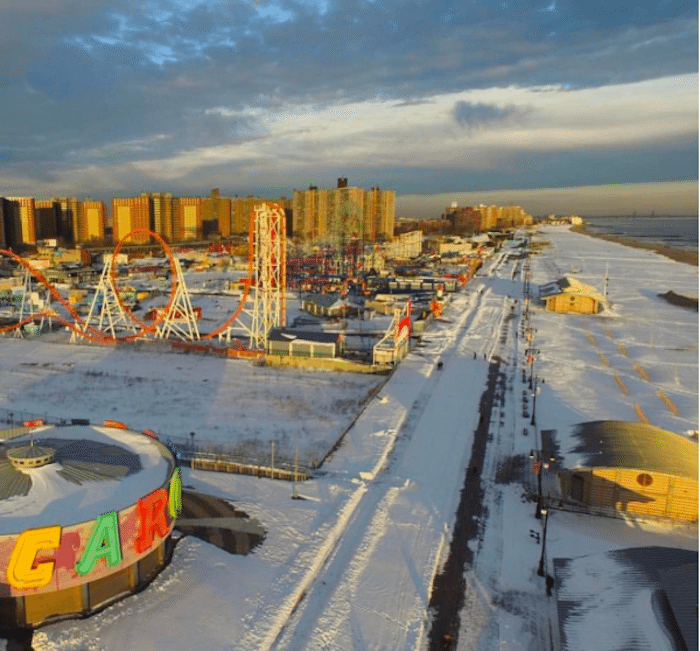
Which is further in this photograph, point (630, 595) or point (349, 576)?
point (349, 576)

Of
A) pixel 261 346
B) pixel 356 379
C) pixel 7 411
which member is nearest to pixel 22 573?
pixel 7 411

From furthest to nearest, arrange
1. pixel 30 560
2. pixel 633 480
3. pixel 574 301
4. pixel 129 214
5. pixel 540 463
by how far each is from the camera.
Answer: pixel 129 214, pixel 574 301, pixel 540 463, pixel 633 480, pixel 30 560

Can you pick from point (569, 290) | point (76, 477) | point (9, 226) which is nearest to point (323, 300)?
point (569, 290)

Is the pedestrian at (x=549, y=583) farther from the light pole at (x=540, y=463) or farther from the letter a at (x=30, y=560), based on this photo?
the letter a at (x=30, y=560)

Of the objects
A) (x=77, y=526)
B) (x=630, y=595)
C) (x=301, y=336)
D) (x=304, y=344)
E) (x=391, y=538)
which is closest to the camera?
(x=630, y=595)

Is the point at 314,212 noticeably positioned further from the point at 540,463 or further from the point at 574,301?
the point at 540,463

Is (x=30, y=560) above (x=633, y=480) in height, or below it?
above

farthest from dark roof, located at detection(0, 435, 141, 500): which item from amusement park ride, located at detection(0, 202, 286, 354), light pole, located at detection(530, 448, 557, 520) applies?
amusement park ride, located at detection(0, 202, 286, 354)

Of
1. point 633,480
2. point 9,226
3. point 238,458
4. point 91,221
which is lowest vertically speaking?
point 238,458

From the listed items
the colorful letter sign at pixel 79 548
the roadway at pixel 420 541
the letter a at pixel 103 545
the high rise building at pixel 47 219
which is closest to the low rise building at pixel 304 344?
the roadway at pixel 420 541
